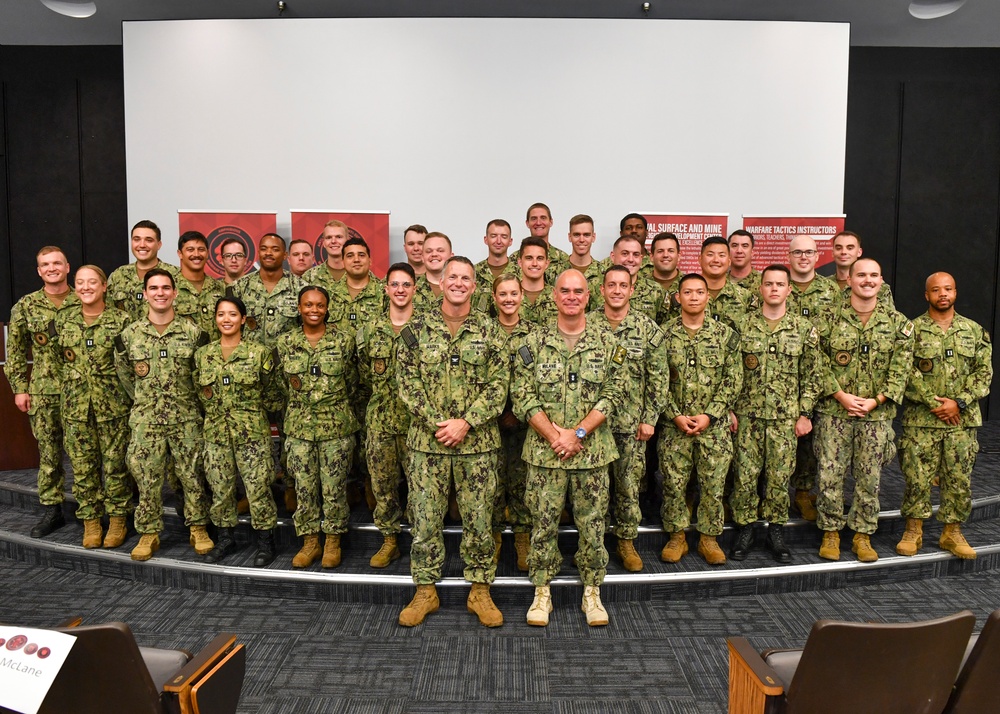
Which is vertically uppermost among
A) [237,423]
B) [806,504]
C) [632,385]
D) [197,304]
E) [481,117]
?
[481,117]

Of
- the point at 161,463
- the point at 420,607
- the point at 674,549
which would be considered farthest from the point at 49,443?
the point at 674,549

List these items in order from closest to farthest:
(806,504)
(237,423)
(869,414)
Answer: (237,423)
(869,414)
(806,504)

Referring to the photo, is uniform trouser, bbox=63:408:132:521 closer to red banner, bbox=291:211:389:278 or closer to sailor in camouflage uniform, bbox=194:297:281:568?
sailor in camouflage uniform, bbox=194:297:281:568

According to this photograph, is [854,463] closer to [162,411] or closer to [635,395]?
[635,395]

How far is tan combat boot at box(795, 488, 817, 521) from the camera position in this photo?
14.3ft

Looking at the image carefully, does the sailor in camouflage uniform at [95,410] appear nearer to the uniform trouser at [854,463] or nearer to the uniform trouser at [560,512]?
the uniform trouser at [560,512]

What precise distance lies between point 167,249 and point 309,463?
11.5 feet

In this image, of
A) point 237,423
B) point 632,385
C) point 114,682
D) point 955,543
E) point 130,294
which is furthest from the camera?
point 130,294

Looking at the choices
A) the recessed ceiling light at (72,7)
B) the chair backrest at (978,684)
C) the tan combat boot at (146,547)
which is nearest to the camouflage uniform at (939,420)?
the chair backrest at (978,684)

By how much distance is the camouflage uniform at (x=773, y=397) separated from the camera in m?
3.87

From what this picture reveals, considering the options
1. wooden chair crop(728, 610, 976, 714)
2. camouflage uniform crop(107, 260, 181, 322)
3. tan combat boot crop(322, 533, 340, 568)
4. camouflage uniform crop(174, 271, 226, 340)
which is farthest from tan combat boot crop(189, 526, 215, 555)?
wooden chair crop(728, 610, 976, 714)

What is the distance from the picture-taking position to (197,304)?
448cm

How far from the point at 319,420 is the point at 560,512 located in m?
1.38

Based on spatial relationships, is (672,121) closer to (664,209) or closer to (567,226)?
(664,209)
